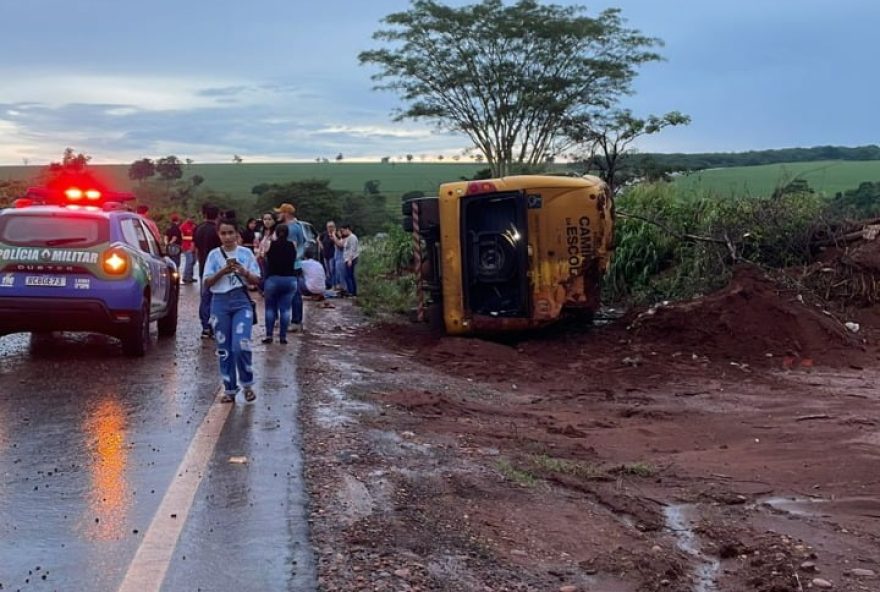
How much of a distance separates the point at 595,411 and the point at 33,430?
5164 mm

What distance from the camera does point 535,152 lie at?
118 feet

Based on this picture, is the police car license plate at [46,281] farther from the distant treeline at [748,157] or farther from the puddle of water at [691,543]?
the distant treeline at [748,157]

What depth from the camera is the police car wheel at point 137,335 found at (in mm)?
10984

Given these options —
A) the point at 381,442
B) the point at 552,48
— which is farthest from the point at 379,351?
the point at 552,48

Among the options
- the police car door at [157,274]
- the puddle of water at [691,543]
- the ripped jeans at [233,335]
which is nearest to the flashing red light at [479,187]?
the police car door at [157,274]

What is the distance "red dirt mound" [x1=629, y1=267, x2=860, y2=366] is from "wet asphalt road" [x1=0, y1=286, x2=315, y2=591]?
5.77 meters

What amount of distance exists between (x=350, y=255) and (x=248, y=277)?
12.0 metres

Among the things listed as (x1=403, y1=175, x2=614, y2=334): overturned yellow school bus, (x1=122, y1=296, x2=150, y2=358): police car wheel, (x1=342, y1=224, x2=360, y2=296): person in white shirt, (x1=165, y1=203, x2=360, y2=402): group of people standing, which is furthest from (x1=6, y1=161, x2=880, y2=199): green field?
(x1=122, y1=296, x2=150, y2=358): police car wheel

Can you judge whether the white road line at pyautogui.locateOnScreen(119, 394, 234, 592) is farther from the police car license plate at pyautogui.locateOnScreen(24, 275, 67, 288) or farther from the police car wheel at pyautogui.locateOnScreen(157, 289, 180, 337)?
the police car wheel at pyautogui.locateOnScreen(157, 289, 180, 337)

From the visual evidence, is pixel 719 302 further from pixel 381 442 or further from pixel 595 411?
pixel 381 442

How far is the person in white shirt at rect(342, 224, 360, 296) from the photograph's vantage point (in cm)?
2075

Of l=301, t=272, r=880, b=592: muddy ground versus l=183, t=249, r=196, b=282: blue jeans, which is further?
l=183, t=249, r=196, b=282: blue jeans

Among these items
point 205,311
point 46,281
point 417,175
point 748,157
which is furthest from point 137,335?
point 417,175

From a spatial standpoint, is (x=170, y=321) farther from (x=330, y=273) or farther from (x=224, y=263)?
(x=330, y=273)
